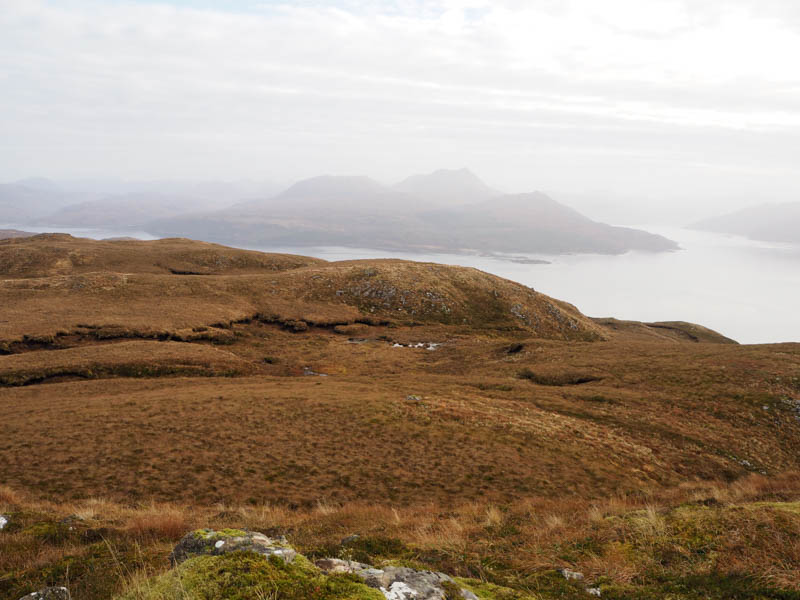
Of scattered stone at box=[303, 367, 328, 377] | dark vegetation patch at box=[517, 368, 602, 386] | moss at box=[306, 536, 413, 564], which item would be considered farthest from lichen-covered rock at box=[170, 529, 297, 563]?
dark vegetation patch at box=[517, 368, 602, 386]

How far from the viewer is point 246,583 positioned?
4.90m

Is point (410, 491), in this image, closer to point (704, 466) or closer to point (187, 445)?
point (187, 445)

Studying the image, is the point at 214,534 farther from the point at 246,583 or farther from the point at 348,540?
the point at 348,540

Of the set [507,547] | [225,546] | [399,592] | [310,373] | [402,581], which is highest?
[225,546]

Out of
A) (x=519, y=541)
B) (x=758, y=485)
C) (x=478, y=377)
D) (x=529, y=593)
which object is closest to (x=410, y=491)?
(x=519, y=541)

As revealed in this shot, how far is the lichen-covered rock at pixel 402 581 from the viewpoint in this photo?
5711mm

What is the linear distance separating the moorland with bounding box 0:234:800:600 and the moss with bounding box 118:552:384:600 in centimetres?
8

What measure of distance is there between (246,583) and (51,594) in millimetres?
3118

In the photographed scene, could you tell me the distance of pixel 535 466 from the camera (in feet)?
68.8

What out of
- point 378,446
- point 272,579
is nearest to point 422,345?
point 378,446

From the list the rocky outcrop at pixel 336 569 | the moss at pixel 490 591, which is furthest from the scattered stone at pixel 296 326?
the moss at pixel 490 591

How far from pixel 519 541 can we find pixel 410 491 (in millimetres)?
8738

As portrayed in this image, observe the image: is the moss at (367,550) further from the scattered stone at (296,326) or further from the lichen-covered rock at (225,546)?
the scattered stone at (296,326)

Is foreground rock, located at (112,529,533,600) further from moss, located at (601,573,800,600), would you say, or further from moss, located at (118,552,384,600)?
moss, located at (601,573,800,600)
